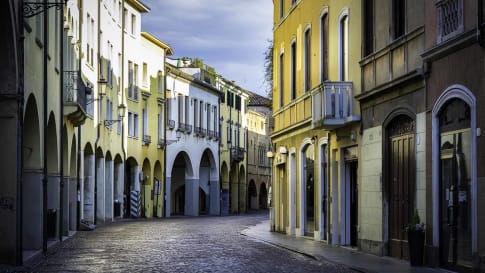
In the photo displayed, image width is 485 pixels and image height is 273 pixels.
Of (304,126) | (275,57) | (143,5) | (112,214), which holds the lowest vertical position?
(112,214)

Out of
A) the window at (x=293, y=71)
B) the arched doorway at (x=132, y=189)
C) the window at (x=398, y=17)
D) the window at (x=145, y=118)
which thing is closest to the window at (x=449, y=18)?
the window at (x=398, y=17)

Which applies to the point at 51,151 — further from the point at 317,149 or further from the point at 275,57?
the point at 275,57

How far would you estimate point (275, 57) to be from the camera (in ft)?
119

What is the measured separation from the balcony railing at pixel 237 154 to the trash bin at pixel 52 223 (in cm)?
5263

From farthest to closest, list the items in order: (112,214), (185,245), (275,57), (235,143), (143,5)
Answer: (235,143), (143,5), (112,214), (275,57), (185,245)

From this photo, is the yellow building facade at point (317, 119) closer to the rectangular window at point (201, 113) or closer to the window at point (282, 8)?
the window at point (282, 8)

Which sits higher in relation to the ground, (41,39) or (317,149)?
(41,39)

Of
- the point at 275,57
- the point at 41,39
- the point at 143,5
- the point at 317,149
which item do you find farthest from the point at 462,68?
the point at 143,5

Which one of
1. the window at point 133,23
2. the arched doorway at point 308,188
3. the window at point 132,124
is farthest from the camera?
the window at point 133,23

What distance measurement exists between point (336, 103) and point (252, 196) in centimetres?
7063

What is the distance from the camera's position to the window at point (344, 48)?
24.7 m

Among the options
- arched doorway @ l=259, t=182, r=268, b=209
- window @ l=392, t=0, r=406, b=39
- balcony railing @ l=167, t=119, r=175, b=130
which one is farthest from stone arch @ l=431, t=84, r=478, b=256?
arched doorway @ l=259, t=182, r=268, b=209

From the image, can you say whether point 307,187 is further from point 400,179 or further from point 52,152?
point 400,179

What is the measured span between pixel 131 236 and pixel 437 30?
55.1 feet
